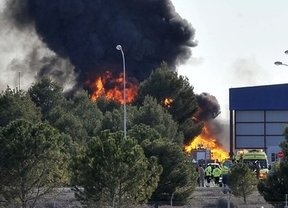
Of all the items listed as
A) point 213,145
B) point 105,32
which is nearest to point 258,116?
point 213,145

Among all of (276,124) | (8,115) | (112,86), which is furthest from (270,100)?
(112,86)

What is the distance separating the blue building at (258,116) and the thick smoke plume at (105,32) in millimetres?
37335

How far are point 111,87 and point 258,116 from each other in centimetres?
3931

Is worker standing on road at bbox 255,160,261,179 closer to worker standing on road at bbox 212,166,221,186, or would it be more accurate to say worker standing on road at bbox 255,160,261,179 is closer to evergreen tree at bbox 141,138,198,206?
worker standing on road at bbox 212,166,221,186

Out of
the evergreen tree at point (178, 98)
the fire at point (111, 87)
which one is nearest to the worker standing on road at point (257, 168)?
the evergreen tree at point (178, 98)

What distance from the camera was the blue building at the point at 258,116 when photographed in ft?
312

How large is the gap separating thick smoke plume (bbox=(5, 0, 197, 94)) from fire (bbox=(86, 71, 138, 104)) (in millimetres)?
929

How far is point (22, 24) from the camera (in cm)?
14300

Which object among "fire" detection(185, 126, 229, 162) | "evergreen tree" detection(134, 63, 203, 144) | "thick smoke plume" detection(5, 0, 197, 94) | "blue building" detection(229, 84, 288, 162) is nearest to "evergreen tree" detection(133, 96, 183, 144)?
"blue building" detection(229, 84, 288, 162)

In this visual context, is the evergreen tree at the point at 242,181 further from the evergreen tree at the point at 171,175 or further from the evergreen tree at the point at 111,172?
the evergreen tree at the point at 111,172

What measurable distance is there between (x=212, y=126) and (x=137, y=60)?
16.3 metres

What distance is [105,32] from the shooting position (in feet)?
468

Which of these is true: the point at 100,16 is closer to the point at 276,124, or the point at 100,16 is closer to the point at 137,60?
the point at 137,60

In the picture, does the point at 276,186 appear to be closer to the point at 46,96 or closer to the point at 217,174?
the point at 217,174
